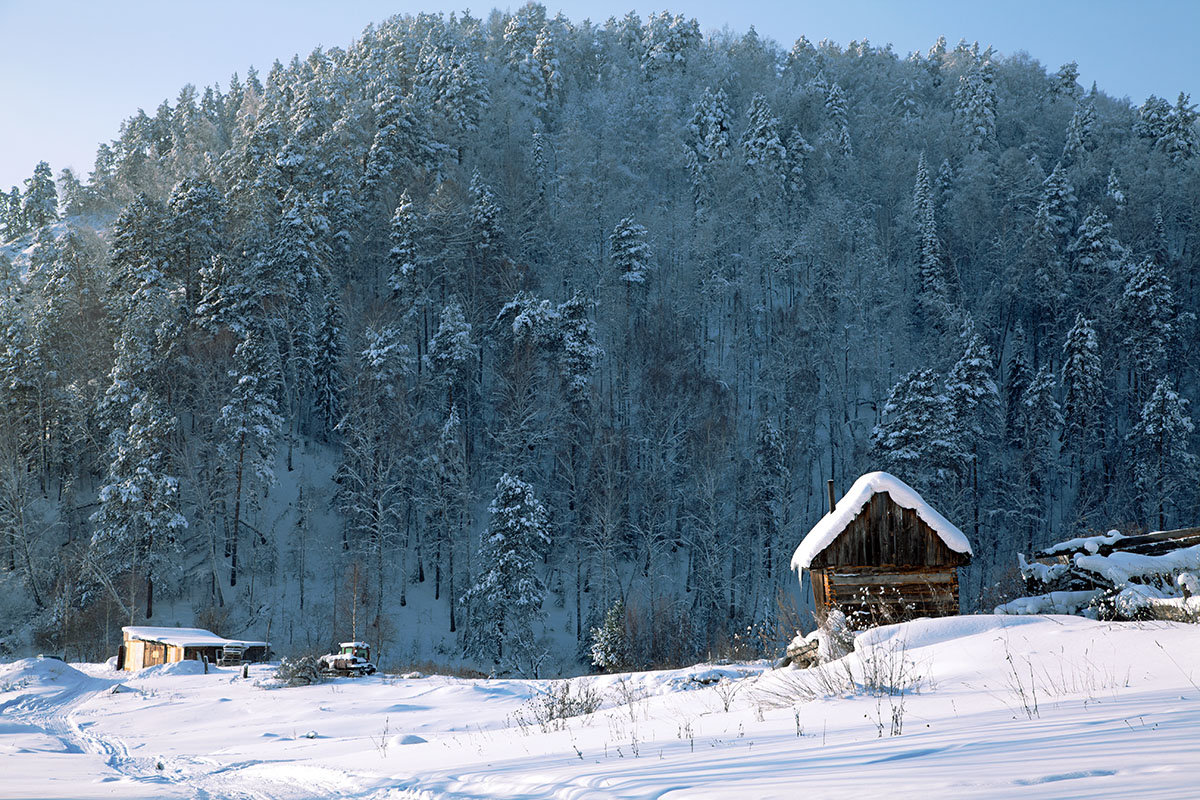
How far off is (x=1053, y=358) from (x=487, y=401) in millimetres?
42894

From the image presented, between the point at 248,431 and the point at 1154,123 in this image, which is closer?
the point at 248,431

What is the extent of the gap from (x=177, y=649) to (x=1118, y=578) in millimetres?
31413

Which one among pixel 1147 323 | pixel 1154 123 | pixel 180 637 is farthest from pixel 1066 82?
pixel 180 637

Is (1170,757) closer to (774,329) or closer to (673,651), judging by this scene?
(673,651)

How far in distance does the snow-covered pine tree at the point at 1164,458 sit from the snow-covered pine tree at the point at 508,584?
34638 millimetres

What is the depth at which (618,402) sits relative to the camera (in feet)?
190

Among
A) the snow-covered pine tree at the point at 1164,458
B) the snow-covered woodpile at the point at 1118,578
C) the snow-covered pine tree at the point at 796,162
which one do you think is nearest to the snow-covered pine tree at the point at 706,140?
the snow-covered pine tree at the point at 796,162

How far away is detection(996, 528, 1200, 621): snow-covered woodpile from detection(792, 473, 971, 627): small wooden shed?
1.66 meters

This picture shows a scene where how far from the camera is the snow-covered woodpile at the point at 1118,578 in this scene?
1191cm

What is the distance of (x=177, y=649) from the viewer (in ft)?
103

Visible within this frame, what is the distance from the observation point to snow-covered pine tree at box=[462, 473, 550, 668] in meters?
38.8

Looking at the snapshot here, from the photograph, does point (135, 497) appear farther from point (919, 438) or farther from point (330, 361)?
point (919, 438)

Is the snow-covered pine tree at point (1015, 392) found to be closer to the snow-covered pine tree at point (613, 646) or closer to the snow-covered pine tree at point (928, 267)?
the snow-covered pine tree at point (928, 267)

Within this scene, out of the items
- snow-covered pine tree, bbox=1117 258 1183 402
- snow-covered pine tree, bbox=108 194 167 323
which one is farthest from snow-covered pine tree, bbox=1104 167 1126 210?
snow-covered pine tree, bbox=108 194 167 323
